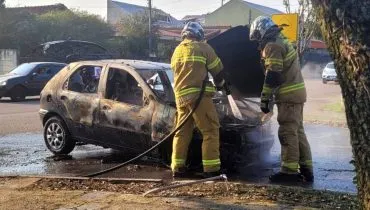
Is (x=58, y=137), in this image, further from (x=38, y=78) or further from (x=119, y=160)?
(x=38, y=78)

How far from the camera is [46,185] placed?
6.51 m

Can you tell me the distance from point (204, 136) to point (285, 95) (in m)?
→ 1.15

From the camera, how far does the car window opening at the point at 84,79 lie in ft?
28.3

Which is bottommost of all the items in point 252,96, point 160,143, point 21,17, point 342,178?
point 342,178

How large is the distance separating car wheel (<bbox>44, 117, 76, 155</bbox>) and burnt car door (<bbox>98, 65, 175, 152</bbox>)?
86 centimetres

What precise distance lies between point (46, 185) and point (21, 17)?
3192cm

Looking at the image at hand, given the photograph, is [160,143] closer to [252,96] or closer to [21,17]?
[252,96]

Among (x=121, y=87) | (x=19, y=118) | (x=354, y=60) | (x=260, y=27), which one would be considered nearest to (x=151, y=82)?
(x=121, y=87)

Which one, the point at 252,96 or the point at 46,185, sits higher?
the point at 252,96

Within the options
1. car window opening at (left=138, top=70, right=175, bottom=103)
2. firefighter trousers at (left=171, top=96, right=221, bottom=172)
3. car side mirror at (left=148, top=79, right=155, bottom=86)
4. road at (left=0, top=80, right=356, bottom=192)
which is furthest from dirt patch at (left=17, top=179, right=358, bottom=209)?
car side mirror at (left=148, top=79, right=155, bottom=86)

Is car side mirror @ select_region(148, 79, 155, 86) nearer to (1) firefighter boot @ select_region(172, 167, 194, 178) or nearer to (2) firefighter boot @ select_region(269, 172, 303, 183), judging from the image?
(1) firefighter boot @ select_region(172, 167, 194, 178)

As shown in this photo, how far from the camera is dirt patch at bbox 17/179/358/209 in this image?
5572 mm

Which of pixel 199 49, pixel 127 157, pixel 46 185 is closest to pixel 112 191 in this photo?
pixel 46 185

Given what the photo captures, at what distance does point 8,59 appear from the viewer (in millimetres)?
32656
